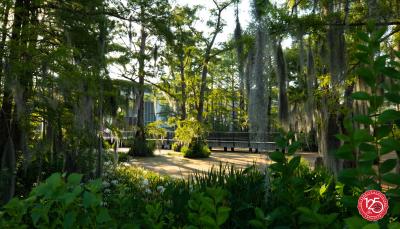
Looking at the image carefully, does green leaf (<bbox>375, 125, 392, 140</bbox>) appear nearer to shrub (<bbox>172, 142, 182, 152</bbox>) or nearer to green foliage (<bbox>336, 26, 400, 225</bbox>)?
green foliage (<bbox>336, 26, 400, 225</bbox>)

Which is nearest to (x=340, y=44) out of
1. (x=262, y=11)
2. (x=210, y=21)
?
(x=262, y=11)

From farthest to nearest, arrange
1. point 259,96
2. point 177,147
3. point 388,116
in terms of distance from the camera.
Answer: point 177,147, point 259,96, point 388,116

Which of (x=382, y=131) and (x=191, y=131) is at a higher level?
(x=191, y=131)

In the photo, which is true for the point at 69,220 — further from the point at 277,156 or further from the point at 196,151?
the point at 196,151

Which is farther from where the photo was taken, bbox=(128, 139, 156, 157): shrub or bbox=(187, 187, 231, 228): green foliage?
bbox=(128, 139, 156, 157): shrub

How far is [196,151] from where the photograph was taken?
20594 mm

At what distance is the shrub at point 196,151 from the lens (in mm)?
20516

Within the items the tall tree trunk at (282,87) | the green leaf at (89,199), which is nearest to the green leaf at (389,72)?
the green leaf at (89,199)

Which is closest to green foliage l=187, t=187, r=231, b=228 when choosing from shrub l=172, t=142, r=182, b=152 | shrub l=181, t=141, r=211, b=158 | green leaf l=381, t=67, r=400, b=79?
green leaf l=381, t=67, r=400, b=79

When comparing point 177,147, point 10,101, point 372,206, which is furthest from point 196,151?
point 372,206

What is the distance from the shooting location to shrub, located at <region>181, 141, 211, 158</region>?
67.3 ft

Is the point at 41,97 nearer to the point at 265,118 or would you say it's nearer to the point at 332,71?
the point at 265,118

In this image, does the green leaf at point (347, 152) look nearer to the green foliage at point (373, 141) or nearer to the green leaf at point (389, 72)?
the green foliage at point (373, 141)

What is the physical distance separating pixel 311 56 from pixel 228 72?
2494 centimetres
